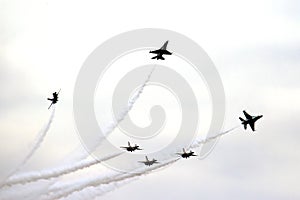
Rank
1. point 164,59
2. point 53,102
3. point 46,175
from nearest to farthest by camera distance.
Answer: point 46,175 < point 164,59 < point 53,102

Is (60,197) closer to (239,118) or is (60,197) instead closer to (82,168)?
(82,168)

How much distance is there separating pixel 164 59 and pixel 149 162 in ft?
92.1

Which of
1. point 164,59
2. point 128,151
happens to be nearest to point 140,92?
point 164,59

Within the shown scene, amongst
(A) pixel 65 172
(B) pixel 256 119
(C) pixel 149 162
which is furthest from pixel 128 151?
(B) pixel 256 119

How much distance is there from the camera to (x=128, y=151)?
115 metres

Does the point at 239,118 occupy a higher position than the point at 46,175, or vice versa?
the point at 239,118

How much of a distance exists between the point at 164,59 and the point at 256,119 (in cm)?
2844

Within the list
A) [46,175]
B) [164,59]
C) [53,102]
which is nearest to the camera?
[46,175]

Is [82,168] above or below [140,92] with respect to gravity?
below

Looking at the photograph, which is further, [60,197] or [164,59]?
[164,59]

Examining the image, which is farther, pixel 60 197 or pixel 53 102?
pixel 53 102

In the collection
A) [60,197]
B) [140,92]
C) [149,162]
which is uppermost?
[140,92]

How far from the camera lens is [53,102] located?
113 m

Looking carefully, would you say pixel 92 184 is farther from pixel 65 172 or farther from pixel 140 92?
pixel 140 92
